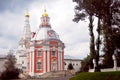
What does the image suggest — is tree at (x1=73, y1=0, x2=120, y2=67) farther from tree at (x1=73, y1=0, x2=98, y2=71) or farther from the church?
the church

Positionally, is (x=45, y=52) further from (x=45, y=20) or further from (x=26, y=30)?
(x=26, y=30)

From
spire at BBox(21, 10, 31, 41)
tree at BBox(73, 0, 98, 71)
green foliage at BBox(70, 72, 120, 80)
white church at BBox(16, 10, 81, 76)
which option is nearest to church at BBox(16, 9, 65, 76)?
white church at BBox(16, 10, 81, 76)

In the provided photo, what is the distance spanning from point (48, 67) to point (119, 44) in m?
43.2

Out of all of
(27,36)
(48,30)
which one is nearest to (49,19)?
(48,30)

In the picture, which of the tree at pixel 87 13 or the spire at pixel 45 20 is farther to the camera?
the spire at pixel 45 20

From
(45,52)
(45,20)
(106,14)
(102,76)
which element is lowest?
(102,76)

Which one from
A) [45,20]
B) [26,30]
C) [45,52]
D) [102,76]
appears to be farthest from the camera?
[26,30]

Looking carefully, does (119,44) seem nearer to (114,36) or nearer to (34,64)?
(114,36)

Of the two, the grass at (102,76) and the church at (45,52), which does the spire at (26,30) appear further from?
the grass at (102,76)

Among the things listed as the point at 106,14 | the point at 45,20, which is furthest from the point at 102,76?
the point at 45,20

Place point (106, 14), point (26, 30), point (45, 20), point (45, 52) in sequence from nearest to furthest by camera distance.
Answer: point (106, 14)
point (45, 52)
point (45, 20)
point (26, 30)

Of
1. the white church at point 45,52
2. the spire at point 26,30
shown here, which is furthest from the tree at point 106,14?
the spire at point 26,30

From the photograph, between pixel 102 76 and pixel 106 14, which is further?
pixel 106 14

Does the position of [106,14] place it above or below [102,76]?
above
